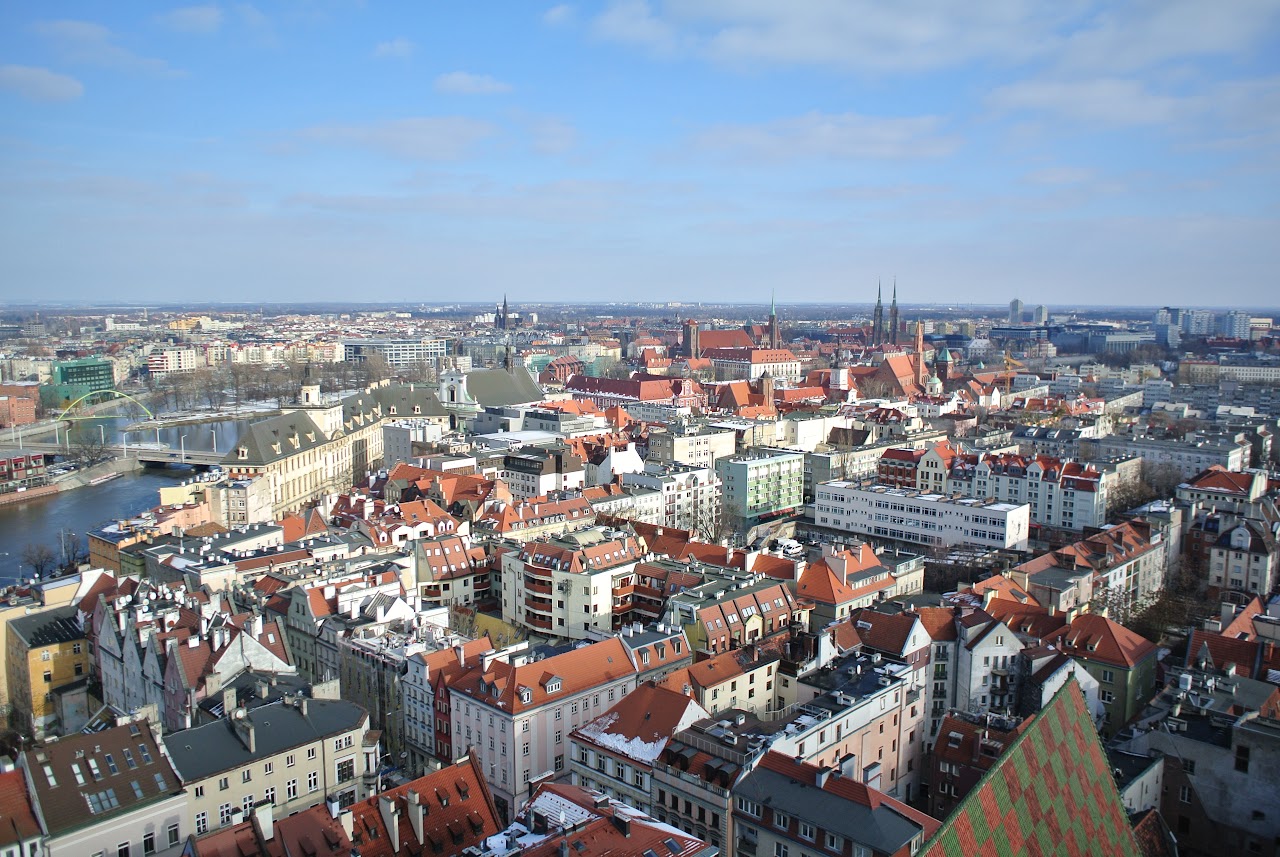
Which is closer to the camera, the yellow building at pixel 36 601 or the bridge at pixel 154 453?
the yellow building at pixel 36 601

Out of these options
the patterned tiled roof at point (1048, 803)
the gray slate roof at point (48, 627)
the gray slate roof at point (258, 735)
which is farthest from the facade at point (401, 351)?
the patterned tiled roof at point (1048, 803)

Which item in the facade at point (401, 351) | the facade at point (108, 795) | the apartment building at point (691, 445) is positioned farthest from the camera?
the facade at point (401, 351)

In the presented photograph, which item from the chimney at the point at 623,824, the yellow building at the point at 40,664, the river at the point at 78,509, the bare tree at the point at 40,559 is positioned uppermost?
the chimney at the point at 623,824

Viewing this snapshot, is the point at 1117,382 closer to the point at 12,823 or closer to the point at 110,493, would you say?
the point at 110,493

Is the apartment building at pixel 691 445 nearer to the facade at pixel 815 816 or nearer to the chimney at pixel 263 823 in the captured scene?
the facade at pixel 815 816

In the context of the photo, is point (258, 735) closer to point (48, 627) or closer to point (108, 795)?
point (108, 795)

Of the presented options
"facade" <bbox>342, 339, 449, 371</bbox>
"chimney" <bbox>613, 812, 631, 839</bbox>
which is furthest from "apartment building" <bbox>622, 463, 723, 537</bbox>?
"facade" <bbox>342, 339, 449, 371</bbox>

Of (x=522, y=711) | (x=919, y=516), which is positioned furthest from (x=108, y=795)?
(x=919, y=516)
